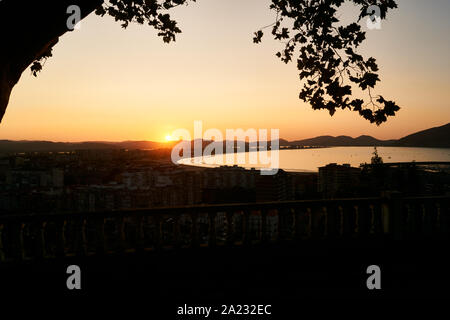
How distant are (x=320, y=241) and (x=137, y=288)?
380cm

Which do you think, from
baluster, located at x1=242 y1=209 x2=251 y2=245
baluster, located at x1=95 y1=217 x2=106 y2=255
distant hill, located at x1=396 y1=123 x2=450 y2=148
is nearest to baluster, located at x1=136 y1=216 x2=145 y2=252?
baluster, located at x1=95 y1=217 x2=106 y2=255

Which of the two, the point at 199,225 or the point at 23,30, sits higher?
the point at 23,30

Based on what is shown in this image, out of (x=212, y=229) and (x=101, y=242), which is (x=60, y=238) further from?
(x=212, y=229)

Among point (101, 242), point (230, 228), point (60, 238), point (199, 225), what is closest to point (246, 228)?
point (230, 228)

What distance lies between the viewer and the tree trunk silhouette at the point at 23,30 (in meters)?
2.58

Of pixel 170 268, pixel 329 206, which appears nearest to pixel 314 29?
pixel 329 206

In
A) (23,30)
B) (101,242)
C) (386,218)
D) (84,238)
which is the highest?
(23,30)

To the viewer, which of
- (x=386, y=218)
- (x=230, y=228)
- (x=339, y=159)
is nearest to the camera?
(x=230, y=228)

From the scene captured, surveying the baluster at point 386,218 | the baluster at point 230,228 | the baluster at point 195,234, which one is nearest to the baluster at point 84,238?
the baluster at point 195,234

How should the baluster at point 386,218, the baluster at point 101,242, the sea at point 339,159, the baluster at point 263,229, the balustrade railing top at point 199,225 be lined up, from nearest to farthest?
the balustrade railing top at point 199,225, the baluster at point 101,242, the baluster at point 263,229, the baluster at point 386,218, the sea at point 339,159

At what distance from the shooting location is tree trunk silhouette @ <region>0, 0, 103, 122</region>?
8.46 ft

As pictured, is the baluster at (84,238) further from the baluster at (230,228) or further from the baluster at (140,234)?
the baluster at (230,228)

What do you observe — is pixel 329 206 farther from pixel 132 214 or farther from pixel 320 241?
pixel 132 214

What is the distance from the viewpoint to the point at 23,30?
263 cm
